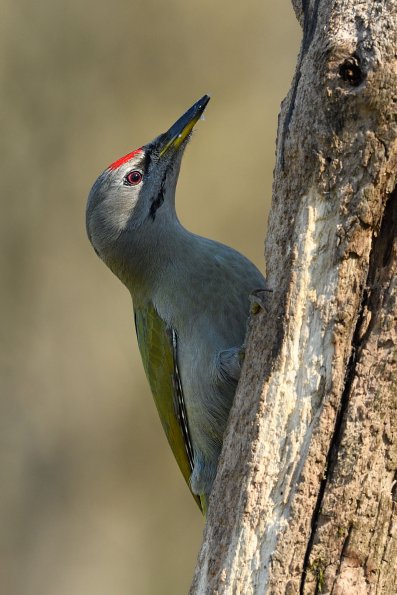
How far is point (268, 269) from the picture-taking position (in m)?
3.04

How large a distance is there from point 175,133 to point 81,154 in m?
4.75

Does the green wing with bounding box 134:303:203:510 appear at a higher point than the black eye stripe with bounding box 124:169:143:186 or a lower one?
lower

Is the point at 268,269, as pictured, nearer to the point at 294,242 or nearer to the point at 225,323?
the point at 294,242

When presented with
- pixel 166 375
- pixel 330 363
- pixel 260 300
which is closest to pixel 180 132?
pixel 166 375

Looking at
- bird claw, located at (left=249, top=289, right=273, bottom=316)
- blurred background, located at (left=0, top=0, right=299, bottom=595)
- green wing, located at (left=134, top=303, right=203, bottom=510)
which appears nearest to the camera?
bird claw, located at (left=249, top=289, right=273, bottom=316)

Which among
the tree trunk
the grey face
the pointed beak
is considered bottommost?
the tree trunk

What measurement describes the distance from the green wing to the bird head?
394mm

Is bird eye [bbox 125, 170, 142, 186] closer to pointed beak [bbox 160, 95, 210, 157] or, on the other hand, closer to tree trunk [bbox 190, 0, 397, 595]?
pointed beak [bbox 160, 95, 210, 157]

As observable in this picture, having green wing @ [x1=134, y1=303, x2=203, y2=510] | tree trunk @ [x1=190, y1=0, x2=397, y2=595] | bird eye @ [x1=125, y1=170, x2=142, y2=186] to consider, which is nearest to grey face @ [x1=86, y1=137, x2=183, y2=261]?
bird eye @ [x1=125, y1=170, x2=142, y2=186]

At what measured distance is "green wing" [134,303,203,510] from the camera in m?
4.28

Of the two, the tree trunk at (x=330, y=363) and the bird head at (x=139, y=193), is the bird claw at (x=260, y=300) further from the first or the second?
the bird head at (x=139, y=193)

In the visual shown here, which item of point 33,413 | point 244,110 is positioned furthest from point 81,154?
point 33,413

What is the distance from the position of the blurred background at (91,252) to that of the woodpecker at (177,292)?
4467 millimetres

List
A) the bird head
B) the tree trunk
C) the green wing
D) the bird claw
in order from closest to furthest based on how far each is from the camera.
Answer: the tree trunk < the bird claw < the green wing < the bird head
